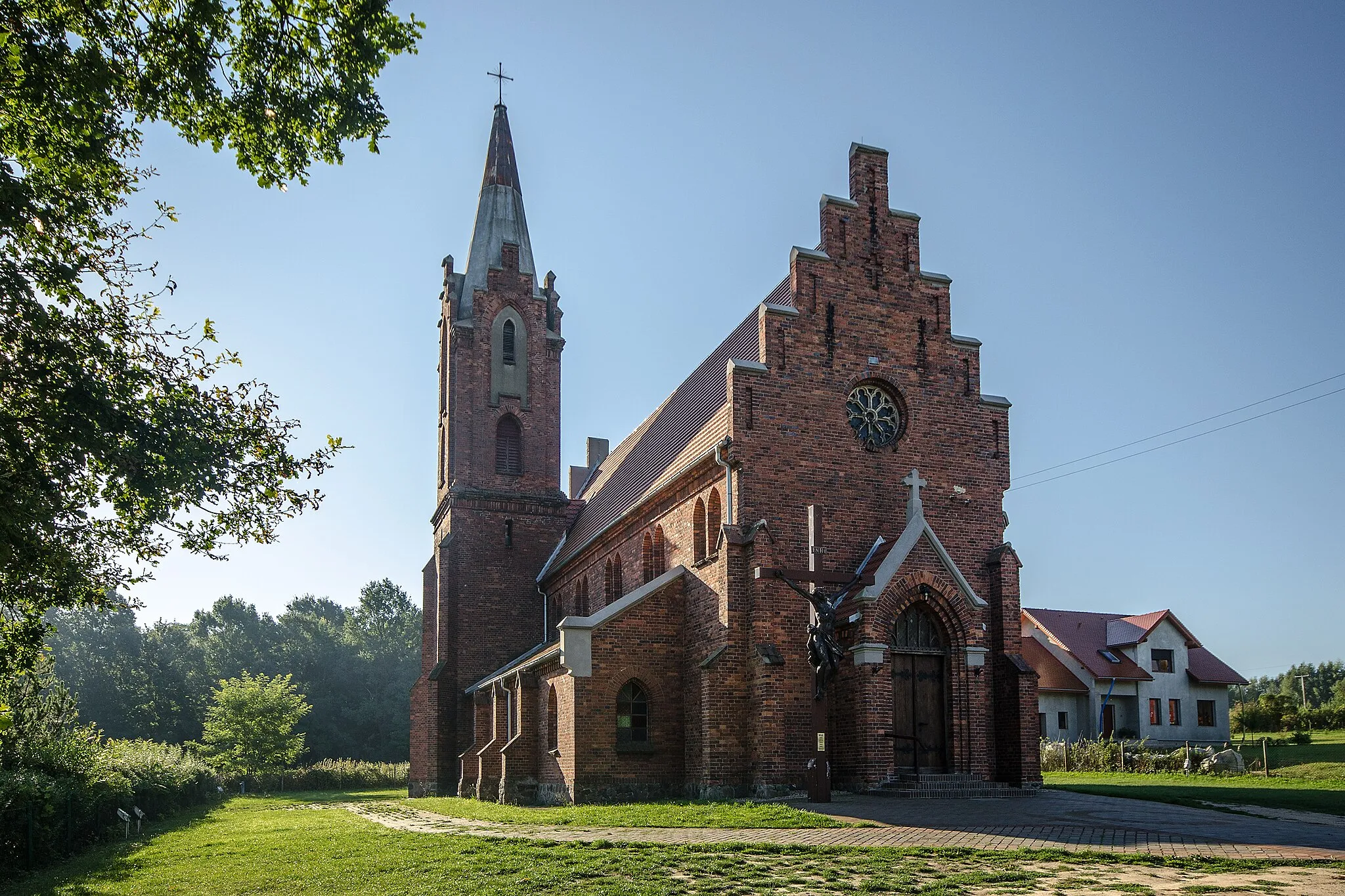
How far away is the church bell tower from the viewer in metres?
36.1

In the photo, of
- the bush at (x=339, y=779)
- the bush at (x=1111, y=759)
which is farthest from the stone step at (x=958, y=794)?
the bush at (x=339, y=779)

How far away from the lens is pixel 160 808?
90.3 feet

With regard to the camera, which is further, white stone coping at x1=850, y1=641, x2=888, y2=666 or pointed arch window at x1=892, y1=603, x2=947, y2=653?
pointed arch window at x1=892, y1=603, x2=947, y2=653

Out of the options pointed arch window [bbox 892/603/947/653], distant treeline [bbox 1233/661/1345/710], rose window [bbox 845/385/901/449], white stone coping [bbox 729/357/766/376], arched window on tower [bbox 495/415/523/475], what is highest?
arched window on tower [bbox 495/415/523/475]

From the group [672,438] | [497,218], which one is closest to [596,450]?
[497,218]

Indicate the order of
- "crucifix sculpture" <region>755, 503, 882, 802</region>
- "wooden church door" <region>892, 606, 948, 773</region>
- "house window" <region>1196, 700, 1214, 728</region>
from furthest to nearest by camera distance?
"house window" <region>1196, 700, 1214, 728</region> < "wooden church door" <region>892, 606, 948, 773</region> < "crucifix sculpture" <region>755, 503, 882, 802</region>

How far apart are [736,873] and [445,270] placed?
106 ft

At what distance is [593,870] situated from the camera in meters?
11.6

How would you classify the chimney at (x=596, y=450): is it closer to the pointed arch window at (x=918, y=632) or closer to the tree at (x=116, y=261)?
the pointed arch window at (x=918, y=632)

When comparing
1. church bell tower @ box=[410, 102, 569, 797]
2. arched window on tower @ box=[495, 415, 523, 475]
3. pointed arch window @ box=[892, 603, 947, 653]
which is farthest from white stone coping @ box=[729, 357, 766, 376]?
arched window on tower @ box=[495, 415, 523, 475]

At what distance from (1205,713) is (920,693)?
1321 inches

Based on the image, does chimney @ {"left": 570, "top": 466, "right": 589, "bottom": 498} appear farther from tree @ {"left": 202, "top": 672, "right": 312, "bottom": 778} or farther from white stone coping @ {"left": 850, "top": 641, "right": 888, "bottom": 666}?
white stone coping @ {"left": 850, "top": 641, "right": 888, "bottom": 666}

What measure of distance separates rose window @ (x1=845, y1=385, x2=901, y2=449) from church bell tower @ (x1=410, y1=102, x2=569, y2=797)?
1692 centimetres

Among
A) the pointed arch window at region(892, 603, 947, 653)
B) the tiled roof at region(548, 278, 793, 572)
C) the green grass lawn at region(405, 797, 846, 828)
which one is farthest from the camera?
the tiled roof at region(548, 278, 793, 572)
